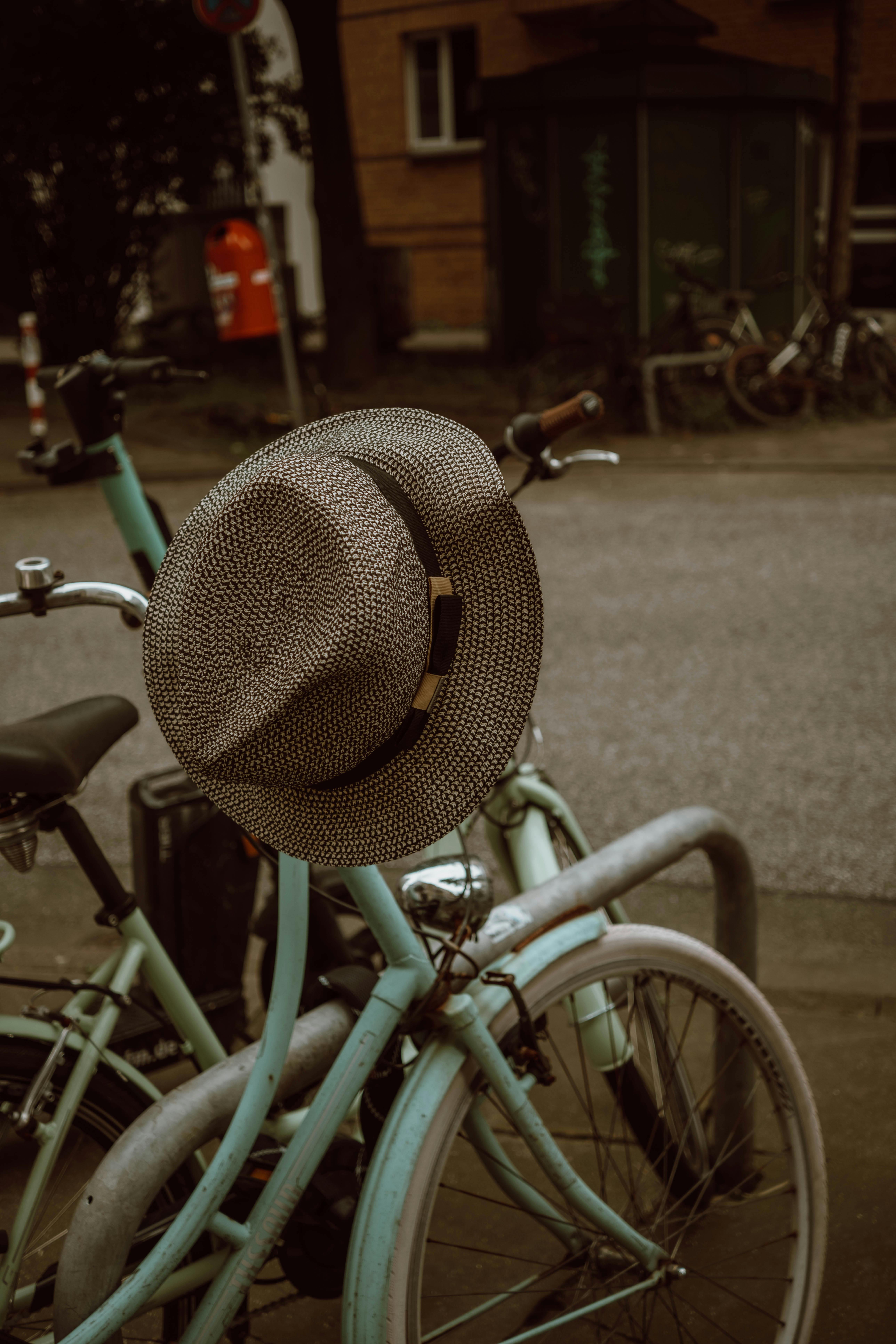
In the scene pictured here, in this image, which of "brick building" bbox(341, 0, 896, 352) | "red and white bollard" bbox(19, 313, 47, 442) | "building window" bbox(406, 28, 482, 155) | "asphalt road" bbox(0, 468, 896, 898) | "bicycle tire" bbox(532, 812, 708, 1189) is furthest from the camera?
"building window" bbox(406, 28, 482, 155)

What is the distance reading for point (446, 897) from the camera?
164 centimetres

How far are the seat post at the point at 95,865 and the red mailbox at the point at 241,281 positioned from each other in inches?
311

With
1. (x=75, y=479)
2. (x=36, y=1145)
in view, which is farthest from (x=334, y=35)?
(x=36, y=1145)

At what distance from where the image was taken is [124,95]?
47.6 feet

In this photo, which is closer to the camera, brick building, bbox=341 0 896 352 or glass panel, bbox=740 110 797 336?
brick building, bbox=341 0 896 352

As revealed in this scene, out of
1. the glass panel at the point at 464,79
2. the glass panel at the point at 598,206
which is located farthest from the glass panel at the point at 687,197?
the glass panel at the point at 464,79

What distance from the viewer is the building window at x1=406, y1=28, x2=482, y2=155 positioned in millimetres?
19859

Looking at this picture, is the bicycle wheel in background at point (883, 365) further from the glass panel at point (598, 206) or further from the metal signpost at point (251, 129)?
the metal signpost at point (251, 129)

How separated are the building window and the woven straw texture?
1990 centimetres

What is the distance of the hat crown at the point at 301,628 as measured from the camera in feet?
3.89

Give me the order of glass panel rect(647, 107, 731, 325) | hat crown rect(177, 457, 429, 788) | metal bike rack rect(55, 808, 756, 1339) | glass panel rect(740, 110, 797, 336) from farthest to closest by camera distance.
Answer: glass panel rect(740, 110, 797, 336) < glass panel rect(647, 107, 731, 325) < metal bike rack rect(55, 808, 756, 1339) < hat crown rect(177, 457, 429, 788)

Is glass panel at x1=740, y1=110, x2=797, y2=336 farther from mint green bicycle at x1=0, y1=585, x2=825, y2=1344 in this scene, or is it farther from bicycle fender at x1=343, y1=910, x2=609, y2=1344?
bicycle fender at x1=343, y1=910, x2=609, y2=1344

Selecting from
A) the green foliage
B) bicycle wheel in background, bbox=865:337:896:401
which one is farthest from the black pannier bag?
the green foliage

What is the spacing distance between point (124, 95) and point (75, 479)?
1381cm
